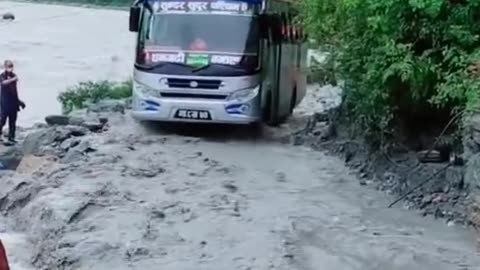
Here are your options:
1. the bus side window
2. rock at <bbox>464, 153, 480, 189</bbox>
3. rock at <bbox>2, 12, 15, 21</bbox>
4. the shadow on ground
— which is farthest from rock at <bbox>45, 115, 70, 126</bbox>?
rock at <bbox>2, 12, 15, 21</bbox>

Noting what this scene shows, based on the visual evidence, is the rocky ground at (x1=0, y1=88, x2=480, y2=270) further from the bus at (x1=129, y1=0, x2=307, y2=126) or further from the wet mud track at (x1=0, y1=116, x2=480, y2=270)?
the bus at (x1=129, y1=0, x2=307, y2=126)

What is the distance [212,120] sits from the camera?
746 inches

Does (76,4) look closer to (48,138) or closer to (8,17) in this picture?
(8,17)

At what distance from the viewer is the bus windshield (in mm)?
18891

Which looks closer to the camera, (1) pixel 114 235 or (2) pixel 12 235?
(1) pixel 114 235

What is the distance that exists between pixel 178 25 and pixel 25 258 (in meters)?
7.22

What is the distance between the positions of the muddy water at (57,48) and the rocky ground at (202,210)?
28.4 feet

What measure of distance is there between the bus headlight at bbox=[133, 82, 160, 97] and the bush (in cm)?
692

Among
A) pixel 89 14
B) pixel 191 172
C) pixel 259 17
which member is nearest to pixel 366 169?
pixel 191 172

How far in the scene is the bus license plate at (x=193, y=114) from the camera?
18.9m

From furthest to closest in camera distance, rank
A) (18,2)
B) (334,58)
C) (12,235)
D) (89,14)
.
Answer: (18,2) → (89,14) → (334,58) → (12,235)

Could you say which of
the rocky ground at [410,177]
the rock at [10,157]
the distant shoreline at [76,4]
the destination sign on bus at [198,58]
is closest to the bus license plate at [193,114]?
the destination sign on bus at [198,58]

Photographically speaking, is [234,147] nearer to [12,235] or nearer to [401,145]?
[401,145]

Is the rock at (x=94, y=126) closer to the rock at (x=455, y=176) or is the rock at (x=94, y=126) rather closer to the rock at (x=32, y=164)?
the rock at (x=32, y=164)
